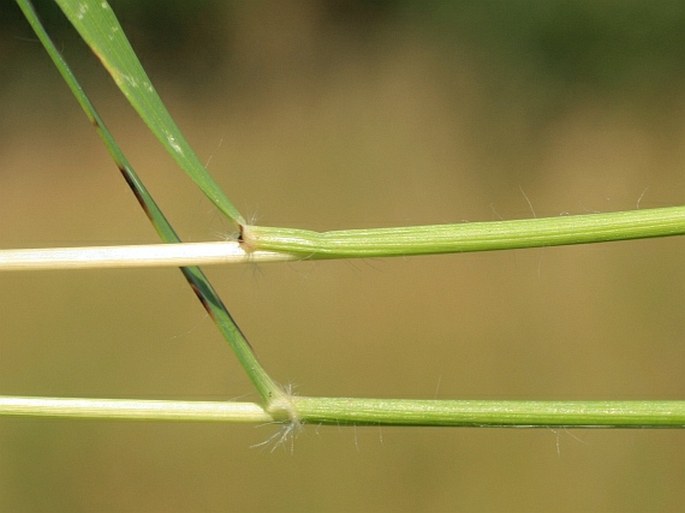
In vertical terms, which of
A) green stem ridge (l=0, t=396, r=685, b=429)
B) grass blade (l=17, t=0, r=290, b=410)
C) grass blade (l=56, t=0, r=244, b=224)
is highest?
grass blade (l=56, t=0, r=244, b=224)

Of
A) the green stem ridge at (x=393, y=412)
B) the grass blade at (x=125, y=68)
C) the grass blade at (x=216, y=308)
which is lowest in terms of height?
the green stem ridge at (x=393, y=412)

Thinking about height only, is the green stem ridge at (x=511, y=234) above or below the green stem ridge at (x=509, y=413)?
above

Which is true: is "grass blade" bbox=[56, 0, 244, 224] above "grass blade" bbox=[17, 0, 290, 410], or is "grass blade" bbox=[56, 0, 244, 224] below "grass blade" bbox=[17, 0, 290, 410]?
above

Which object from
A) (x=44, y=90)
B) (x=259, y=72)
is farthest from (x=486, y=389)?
(x=44, y=90)

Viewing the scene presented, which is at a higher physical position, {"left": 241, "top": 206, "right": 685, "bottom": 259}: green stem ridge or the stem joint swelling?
{"left": 241, "top": 206, "right": 685, "bottom": 259}: green stem ridge
